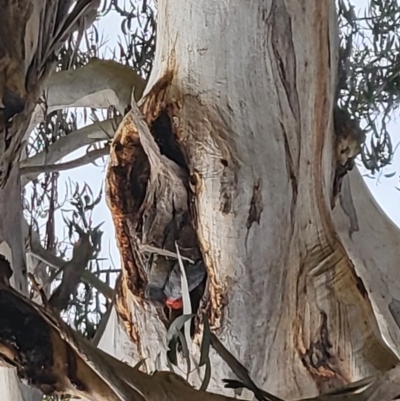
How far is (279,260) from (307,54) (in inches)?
8.0

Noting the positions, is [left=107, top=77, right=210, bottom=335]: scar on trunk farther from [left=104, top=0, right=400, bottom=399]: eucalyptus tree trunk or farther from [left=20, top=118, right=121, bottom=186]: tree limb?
[left=20, top=118, right=121, bottom=186]: tree limb

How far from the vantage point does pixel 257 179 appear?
0.55 metres

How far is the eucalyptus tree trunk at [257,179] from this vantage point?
1.82ft

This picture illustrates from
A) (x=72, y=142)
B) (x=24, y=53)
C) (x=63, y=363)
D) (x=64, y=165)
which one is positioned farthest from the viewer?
(x=72, y=142)

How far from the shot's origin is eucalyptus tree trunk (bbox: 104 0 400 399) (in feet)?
1.82

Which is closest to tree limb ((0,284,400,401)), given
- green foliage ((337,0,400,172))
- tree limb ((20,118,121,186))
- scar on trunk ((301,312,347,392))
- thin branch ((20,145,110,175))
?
scar on trunk ((301,312,347,392))

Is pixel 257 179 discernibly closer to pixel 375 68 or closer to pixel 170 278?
pixel 170 278

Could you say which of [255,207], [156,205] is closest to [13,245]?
[156,205]

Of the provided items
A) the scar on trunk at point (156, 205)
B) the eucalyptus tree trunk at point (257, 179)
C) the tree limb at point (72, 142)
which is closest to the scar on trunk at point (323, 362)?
the eucalyptus tree trunk at point (257, 179)

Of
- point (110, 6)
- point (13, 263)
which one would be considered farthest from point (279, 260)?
point (110, 6)

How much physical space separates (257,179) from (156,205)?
112 millimetres

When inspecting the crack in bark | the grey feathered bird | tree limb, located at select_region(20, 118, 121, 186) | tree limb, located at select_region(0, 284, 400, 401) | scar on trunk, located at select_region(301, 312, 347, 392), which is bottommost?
scar on trunk, located at select_region(301, 312, 347, 392)

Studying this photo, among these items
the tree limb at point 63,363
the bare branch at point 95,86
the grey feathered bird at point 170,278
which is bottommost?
the tree limb at point 63,363

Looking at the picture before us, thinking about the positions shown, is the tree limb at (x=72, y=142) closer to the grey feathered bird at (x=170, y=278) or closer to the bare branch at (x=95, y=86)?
the bare branch at (x=95, y=86)
